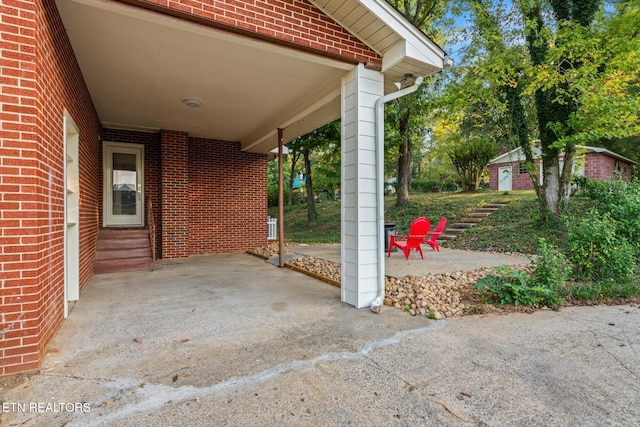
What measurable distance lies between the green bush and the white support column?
3010 millimetres

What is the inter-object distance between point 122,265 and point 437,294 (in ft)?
18.2

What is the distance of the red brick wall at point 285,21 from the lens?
9.86ft

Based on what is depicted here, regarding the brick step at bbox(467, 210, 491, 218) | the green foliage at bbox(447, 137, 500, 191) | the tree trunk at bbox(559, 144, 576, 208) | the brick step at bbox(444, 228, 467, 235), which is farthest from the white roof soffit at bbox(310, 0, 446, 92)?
the green foliage at bbox(447, 137, 500, 191)

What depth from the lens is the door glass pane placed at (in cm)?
737

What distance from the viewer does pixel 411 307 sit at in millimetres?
3779

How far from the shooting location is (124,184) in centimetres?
749

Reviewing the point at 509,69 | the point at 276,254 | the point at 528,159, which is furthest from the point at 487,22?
the point at 276,254

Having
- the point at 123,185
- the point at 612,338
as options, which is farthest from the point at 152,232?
the point at 612,338

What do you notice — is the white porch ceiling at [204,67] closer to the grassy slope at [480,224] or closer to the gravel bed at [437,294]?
the gravel bed at [437,294]

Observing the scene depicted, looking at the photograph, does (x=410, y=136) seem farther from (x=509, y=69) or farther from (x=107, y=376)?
(x=107, y=376)

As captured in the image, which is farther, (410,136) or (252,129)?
(410,136)

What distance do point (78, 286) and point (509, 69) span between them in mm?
9451

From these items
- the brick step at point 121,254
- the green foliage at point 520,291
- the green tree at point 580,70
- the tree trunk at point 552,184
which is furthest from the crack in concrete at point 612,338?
the brick step at point 121,254
